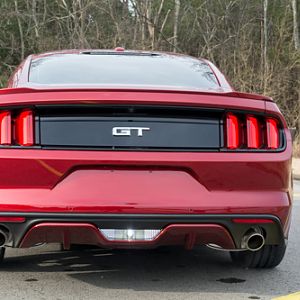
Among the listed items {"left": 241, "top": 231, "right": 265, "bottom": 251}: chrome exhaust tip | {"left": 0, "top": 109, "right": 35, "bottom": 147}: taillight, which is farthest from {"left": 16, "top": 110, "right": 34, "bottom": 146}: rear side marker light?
{"left": 241, "top": 231, "right": 265, "bottom": 251}: chrome exhaust tip

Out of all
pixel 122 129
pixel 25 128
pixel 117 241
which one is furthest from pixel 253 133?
pixel 25 128

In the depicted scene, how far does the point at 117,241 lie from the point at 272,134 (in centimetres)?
116

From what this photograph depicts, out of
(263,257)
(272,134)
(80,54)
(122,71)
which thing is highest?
(80,54)

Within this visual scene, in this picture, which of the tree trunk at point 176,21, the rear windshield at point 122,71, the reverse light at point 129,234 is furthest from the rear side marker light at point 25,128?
the tree trunk at point 176,21

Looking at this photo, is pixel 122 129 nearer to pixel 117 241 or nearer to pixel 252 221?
pixel 117 241

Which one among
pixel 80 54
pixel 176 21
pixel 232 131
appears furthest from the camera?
pixel 176 21

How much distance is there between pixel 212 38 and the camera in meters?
26.0

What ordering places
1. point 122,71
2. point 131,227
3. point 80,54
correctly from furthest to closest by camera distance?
point 80,54 → point 122,71 → point 131,227

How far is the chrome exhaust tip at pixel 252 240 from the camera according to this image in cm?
377

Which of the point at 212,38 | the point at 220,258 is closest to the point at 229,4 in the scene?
the point at 212,38

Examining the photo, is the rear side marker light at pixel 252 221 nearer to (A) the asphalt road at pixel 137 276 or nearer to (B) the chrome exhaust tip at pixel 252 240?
(B) the chrome exhaust tip at pixel 252 240

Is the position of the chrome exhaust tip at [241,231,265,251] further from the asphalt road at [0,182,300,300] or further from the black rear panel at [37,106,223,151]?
the black rear panel at [37,106,223,151]

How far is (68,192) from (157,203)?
1.69ft

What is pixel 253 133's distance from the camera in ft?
12.4
